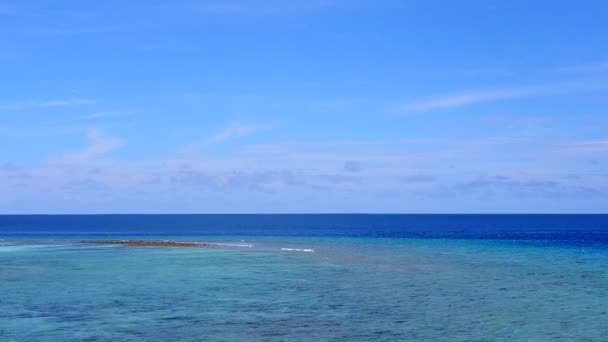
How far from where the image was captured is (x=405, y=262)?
2312 inches

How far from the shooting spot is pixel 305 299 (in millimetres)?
36875

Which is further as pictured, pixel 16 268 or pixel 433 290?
pixel 16 268

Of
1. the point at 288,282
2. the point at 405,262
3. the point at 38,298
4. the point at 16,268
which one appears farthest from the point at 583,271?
the point at 16,268

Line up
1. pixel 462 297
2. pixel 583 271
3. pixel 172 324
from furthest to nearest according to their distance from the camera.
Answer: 1. pixel 583 271
2. pixel 462 297
3. pixel 172 324

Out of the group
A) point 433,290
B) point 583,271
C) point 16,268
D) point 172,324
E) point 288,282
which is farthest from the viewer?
point 16,268

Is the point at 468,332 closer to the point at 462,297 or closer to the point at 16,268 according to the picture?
the point at 462,297

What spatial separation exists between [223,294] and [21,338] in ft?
A: 42.8

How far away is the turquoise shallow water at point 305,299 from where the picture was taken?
28592 millimetres

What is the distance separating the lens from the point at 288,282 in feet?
145

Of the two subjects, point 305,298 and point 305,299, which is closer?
point 305,299

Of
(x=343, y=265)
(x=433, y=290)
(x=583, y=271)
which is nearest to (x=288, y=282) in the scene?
(x=433, y=290)

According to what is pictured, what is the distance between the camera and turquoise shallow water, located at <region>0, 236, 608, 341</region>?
2859 cm

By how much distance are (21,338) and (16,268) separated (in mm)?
29064

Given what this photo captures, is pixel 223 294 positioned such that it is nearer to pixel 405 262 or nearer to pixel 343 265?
pixel 343 265
